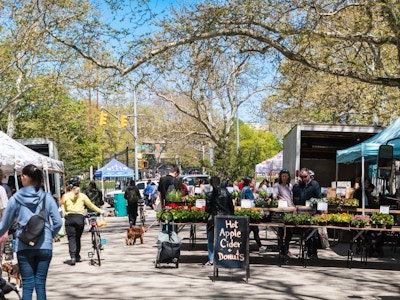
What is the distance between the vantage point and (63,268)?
45.6ft

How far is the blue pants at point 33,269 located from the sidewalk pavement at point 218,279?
9.18 ft

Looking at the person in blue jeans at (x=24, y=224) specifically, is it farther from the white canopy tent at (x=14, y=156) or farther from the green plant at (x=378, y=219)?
the white canopy tent at (x=14, y=156)

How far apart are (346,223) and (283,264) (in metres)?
1.50

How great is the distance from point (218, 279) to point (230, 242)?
25.0 inches

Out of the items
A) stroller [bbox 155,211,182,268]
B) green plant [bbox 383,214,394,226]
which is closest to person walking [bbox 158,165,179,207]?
stroller [bbox 155,211,182,268]

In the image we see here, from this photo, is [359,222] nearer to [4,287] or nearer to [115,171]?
[4,287]

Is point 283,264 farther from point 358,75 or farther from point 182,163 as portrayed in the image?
point 182,163

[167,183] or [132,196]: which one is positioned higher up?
[167,183]

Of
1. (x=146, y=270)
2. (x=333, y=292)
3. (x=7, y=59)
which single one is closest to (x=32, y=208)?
(x=333, y=292)

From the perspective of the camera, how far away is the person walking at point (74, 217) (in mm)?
14367

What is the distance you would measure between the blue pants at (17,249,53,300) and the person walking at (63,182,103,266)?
6.84 metres

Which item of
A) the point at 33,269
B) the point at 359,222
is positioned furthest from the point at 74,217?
the point at 33,269

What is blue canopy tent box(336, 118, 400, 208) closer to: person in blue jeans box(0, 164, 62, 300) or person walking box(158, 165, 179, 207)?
person walking box(158, 165, 179, 207)

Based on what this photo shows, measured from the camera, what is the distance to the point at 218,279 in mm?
12062
